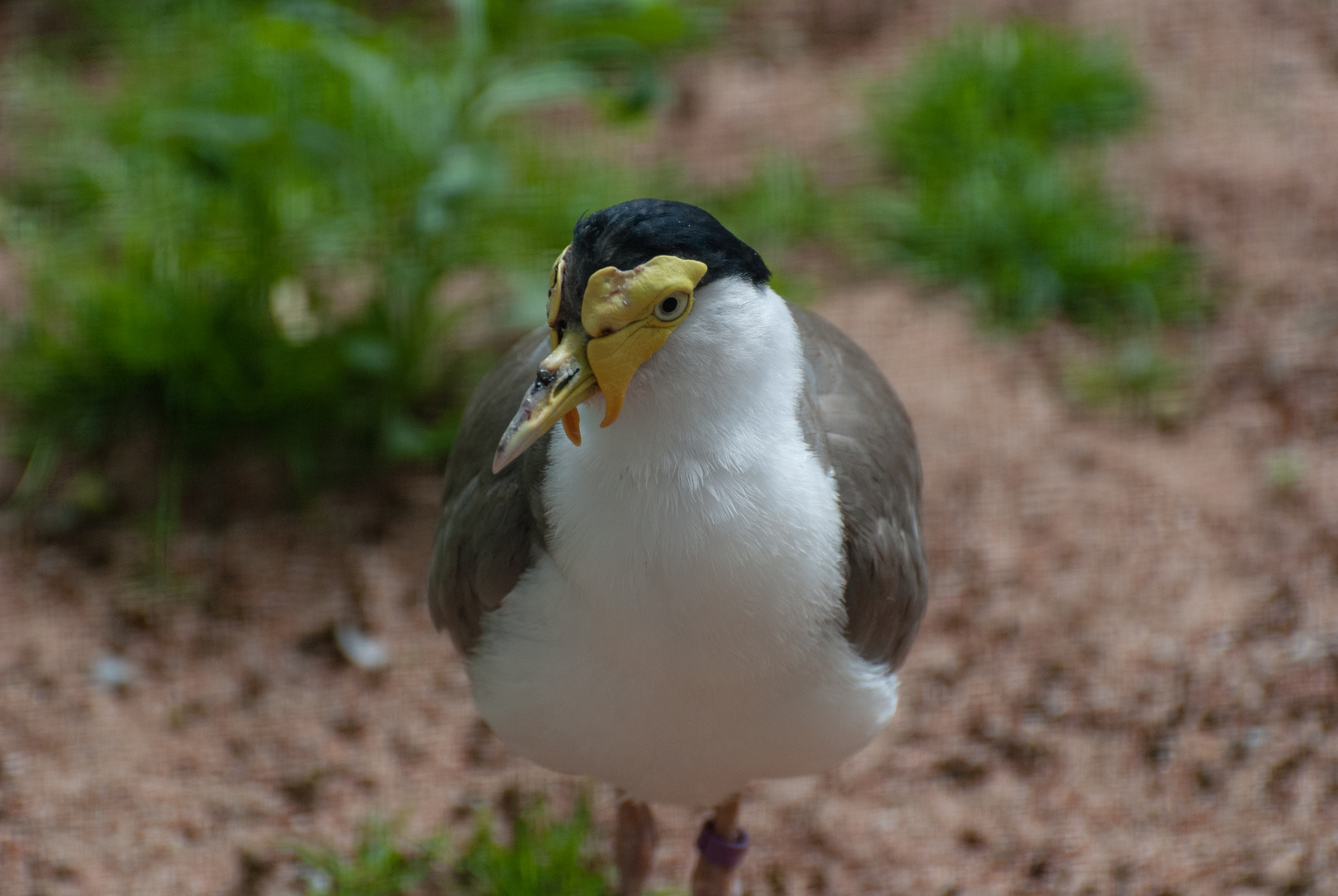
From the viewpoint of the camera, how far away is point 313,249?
4266mm

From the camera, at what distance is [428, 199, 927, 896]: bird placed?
2084mm

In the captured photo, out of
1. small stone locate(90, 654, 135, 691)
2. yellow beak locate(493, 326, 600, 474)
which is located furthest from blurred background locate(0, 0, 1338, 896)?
yellow beak locate(493, 326, 600, 474)

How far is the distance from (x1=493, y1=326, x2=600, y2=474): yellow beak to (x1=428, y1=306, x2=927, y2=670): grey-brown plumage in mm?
308

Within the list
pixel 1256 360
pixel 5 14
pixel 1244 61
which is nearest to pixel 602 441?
pixel 1256 360

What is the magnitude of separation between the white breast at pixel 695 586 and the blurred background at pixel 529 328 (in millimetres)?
921

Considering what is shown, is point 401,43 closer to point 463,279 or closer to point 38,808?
point 463,279

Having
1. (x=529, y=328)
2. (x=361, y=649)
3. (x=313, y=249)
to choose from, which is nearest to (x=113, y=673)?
(x=361, y=649)

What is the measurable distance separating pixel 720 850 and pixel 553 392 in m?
1.53

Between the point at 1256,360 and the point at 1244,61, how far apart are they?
1.73 meters

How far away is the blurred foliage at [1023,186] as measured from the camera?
4.82m

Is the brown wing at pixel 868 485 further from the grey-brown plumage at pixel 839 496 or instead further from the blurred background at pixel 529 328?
the blurred background at pixel 529 328

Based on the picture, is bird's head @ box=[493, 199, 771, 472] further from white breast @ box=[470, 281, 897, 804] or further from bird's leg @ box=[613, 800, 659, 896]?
bird's leg @ box=[613, 800, 659, 896]

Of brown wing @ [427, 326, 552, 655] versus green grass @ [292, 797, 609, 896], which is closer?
brown wing @ [427, 326, 552, 655]

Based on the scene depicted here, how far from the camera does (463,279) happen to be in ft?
16.1
